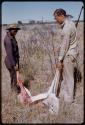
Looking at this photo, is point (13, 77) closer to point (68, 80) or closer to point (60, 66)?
point (60, 66)

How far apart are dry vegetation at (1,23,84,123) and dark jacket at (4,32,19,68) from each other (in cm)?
46

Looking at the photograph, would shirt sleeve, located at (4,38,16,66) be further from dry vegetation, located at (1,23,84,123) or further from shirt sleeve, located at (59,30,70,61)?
shirt sleeve, located at (59,30,70,61)

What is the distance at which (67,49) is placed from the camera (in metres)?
6.25

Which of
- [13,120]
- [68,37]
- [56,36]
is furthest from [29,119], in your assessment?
[56,36]

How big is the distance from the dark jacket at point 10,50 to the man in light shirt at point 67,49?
2.44 feet

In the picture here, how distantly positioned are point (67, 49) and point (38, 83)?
934 mm

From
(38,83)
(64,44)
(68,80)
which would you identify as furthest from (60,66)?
(38,83)

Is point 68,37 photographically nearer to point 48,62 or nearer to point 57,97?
point 57,97

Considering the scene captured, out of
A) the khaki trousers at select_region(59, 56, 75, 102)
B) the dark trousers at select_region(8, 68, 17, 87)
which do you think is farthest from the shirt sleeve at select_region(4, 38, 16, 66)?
the khaki trousers at select_region(59, 56, 75, 102)

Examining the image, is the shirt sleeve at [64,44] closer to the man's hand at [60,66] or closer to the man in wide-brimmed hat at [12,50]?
the man's hand at [60,66]

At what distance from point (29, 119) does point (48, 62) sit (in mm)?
1951

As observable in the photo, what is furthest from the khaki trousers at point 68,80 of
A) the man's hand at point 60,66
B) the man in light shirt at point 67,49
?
the man's hand at point 60,66

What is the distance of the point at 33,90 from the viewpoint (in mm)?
6613

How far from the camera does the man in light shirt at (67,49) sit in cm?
618
